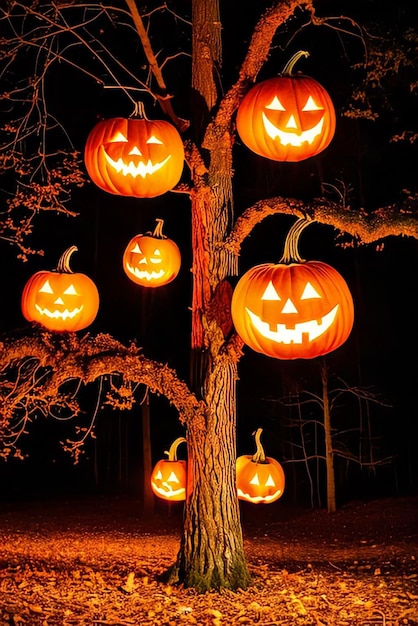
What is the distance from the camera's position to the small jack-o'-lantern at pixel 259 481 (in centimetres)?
943

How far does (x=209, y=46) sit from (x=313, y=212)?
7.74ft

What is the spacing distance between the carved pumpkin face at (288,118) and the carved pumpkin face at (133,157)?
0.77 metres

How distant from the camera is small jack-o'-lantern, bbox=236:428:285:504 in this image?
9430 millimetres

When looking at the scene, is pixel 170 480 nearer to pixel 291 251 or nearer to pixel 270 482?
pixel 270 482

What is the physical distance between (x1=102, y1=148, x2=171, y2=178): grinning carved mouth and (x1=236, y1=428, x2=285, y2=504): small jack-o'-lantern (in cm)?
417

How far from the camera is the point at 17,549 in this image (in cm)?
1121

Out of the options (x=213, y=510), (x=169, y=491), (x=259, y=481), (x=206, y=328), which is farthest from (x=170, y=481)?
(x=206, y=328)

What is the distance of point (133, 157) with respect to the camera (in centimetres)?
706

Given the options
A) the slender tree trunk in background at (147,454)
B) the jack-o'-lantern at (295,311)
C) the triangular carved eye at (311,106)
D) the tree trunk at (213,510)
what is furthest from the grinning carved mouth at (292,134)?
the slender tree trunk in background at (147,454)

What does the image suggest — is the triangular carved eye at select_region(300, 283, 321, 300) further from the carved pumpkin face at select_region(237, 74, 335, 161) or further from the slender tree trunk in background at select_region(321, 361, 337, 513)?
the slender tree trunk in background at select_region(321, 361, 337, 513)

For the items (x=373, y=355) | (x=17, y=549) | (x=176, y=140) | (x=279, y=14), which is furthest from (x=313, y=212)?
(x=373, y=355)

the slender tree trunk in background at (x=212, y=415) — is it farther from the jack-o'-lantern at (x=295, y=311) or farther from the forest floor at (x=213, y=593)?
the jack-o'-lantern at (x=295, y=311)

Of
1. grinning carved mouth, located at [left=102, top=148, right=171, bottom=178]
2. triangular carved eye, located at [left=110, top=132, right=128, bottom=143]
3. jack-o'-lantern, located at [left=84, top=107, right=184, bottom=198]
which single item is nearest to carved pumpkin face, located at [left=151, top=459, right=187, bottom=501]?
jack-o'-lantern, located at [left=84, top=107, right=184, bottom=198]

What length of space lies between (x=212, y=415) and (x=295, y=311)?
1.97 metres
